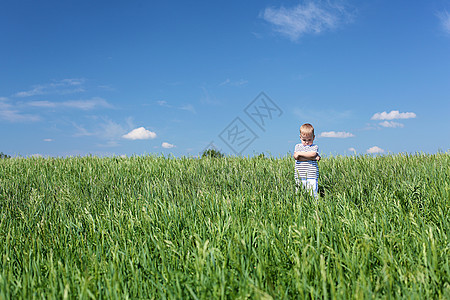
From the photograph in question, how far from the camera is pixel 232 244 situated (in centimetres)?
264

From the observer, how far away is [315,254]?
93.5 inches

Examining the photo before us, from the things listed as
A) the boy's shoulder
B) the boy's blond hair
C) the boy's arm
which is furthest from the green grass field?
the boy's blond hair

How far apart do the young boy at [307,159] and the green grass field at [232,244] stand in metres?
0.26

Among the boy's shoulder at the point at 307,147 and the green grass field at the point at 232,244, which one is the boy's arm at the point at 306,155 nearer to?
the boy's shoulder at the point at 307,147

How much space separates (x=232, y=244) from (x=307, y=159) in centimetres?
258

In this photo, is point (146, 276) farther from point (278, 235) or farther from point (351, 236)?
point (351, 236)

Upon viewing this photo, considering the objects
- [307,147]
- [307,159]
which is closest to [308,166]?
[307,159]

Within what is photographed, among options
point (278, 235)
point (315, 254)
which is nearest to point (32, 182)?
point (278, 235)

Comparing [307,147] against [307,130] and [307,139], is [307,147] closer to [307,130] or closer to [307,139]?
[307,139]

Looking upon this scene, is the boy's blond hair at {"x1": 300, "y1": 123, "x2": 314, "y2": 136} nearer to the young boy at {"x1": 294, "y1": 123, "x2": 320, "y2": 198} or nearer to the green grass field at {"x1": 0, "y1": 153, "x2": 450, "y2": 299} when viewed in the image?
the young boy at {"x1": 294, "y1": 123, "x2": 320, "y2": 198}

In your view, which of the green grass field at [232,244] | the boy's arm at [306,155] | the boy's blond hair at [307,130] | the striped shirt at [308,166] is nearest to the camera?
the green grass field at [232,244]

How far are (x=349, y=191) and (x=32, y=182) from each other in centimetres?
550

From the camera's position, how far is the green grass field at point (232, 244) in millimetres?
2082

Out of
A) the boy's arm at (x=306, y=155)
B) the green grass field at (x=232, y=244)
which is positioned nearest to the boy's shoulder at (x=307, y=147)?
the boy's arm at (x=306, y=155)
